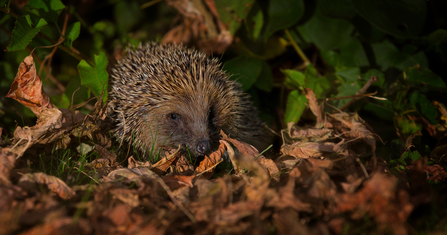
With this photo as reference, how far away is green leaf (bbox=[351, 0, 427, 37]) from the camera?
3473 mm

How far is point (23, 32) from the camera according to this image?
9.50 ft

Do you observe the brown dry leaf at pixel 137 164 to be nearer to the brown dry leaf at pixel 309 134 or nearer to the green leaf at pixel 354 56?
the brown dry leaf at pixel 309 134

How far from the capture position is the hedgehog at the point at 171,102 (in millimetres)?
3170

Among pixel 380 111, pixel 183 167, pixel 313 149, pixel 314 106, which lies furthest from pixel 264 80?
pixel 183 167

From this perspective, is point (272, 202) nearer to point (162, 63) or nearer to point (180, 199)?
point (180, 199)

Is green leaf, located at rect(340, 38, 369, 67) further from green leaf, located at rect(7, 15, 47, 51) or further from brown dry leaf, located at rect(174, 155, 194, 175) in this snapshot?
green leaf, located at rect(7, 15, 47, 51)

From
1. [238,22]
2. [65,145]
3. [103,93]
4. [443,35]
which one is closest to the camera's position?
[65,145]

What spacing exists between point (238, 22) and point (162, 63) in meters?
1.13

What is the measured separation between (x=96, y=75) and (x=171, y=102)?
0.74 meters

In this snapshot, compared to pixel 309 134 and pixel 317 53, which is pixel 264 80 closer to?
pixel 309 134

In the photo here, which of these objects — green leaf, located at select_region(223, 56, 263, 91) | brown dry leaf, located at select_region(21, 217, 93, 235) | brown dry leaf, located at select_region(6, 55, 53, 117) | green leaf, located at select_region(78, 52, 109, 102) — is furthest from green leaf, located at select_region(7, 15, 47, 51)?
green leaf, located at select_region(223, 56, 263, 91)

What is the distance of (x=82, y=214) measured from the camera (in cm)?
185

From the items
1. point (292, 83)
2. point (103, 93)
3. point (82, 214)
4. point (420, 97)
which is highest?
point (103, 93)

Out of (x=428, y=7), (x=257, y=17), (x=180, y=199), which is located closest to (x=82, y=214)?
(x=180, y=199)
